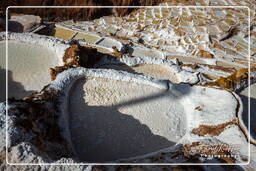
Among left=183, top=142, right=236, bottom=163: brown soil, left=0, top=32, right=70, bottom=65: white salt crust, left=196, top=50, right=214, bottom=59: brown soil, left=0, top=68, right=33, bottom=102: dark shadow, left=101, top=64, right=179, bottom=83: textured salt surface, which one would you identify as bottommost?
left=196, top=50, right=214, bottom=59: brown soil

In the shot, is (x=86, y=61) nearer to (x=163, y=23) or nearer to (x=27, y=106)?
(x=27, y=106)

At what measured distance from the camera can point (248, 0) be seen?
30.8m

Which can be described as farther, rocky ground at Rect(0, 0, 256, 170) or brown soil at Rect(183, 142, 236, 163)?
brown soil at Rect(183, 142, 236, 163)

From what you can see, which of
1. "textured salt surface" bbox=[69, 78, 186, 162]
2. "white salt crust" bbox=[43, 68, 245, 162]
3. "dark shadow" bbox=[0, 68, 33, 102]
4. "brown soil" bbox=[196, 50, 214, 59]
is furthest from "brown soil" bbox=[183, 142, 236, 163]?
"brown soil" bbox=[196, 50, 214, 59]

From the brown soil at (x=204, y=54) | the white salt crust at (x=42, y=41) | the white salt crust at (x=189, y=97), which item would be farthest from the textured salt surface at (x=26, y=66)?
the brown soil at (x=204, y=54)

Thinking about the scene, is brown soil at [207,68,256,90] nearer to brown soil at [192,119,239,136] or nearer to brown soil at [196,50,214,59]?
brown soil at [192,119,239,136]

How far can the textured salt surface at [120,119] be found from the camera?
20.4 ft

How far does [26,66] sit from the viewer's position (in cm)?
838

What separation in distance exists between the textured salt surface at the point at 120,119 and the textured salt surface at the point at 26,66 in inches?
61.9

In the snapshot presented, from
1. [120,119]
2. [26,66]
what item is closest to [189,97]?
[120,119]

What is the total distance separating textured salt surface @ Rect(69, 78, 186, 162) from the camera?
6.20m

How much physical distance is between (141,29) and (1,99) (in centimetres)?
1885

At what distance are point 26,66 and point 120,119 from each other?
148 inches

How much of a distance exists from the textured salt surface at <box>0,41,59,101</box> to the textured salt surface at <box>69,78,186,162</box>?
5.16 ft
